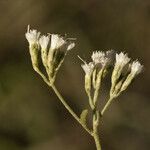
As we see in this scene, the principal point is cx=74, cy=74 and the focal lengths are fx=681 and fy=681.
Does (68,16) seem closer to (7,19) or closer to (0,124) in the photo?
(7,19)

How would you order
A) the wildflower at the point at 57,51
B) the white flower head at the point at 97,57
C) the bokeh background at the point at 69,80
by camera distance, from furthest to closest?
the bokeh background at the point at 69,80 < the white flower head at the point at 97,57 < the wildflower at the point at 57,51

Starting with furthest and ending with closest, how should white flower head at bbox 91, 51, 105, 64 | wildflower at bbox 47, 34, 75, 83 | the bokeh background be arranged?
the bokeh background < white flower head at bbox 91, 51, 105, 64 < wildflower at bbox 47, 34, 75, 83

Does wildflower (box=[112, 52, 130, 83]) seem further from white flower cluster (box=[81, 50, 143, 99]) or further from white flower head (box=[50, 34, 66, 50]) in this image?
white flower head (box=[50, 34, 66, 50])

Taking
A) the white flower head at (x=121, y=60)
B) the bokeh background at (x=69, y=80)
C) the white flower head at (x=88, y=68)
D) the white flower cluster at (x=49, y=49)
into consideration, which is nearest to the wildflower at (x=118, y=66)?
the white flower head at (x=121, y=60)

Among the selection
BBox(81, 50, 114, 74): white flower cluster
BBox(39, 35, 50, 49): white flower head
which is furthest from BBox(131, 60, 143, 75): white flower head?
BBox(39, 35, 50, 49): white flower head

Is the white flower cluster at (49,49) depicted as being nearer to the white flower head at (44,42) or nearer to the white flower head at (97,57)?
the white flower head at (44,42)

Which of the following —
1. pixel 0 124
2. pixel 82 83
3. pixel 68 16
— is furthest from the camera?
pixel 68 16

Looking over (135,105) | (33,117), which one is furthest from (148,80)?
(33,117)

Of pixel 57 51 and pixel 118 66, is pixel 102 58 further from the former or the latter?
pixel 57 51
